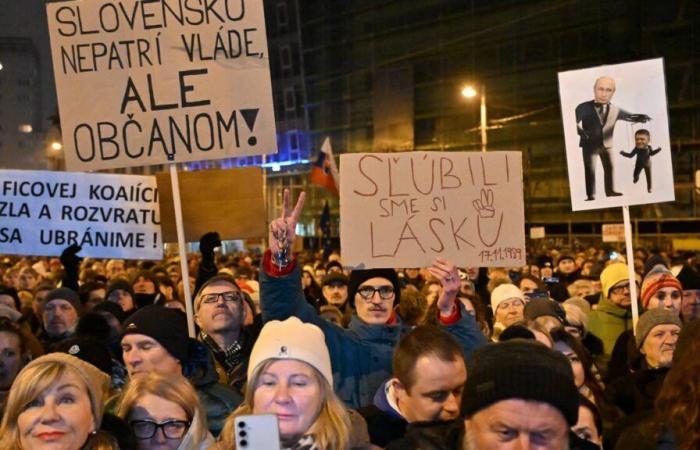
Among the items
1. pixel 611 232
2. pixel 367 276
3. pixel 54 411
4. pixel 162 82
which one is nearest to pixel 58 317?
pixel 162 82

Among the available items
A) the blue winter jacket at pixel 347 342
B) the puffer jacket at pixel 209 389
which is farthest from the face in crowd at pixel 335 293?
the puffer jacket at pixel 209 389

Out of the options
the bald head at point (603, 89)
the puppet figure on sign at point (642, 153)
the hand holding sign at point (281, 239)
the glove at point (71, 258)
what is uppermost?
the bald head at point (603, 89)

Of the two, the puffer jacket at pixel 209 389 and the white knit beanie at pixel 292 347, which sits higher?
the white knit beanie at pixel 292 347

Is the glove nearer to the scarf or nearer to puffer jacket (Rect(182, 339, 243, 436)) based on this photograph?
the scarf

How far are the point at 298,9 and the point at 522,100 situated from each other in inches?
575

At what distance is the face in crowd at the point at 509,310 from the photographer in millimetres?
6113

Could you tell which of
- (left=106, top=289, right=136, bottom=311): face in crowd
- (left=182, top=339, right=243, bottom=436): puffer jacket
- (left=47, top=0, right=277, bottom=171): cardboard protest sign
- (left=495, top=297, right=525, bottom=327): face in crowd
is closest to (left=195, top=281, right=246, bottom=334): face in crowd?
(left=182, top=339, right=243, bottom=436): puffer jacket

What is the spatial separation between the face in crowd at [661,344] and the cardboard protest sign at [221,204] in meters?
3.02

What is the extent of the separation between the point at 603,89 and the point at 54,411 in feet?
14.5

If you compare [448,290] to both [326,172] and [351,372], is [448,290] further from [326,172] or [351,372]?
[326,172]

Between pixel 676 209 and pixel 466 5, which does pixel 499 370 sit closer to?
pixel 676 209

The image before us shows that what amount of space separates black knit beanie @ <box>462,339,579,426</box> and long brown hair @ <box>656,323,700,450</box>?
55cm

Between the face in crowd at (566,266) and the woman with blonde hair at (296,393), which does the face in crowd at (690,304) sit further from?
the face in crowd at (566,266)

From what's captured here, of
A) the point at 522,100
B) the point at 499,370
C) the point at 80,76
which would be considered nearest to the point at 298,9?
the point at 522,100
